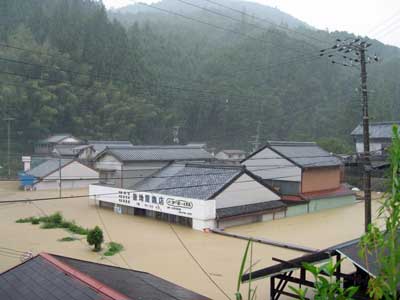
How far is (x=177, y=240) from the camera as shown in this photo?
1554 cm

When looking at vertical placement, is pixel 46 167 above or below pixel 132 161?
below

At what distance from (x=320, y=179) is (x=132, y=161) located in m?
11.6

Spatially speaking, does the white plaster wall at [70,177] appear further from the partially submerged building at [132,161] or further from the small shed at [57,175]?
the partially submerged building at [132,161]

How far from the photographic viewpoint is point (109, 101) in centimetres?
5175

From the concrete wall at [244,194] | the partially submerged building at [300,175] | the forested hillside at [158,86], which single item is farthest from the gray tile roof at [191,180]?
the forested hillside at [158,86]

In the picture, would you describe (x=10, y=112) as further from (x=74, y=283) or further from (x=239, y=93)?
(x=74, y=283)

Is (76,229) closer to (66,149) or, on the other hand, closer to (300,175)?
(300,175)

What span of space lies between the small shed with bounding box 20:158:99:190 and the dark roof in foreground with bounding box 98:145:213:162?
20.4ft

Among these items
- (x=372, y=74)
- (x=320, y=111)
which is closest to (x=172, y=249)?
(x=320, y=111)

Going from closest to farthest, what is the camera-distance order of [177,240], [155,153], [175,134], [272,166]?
1. [177,240]
2. [272,166]
3. [155,153]
4. [175,134]

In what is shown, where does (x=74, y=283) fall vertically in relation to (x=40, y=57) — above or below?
below

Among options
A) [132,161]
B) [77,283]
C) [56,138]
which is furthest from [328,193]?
[56,138]

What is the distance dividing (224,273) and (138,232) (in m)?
6.21

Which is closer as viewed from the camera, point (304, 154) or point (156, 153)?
point (304, 154)
